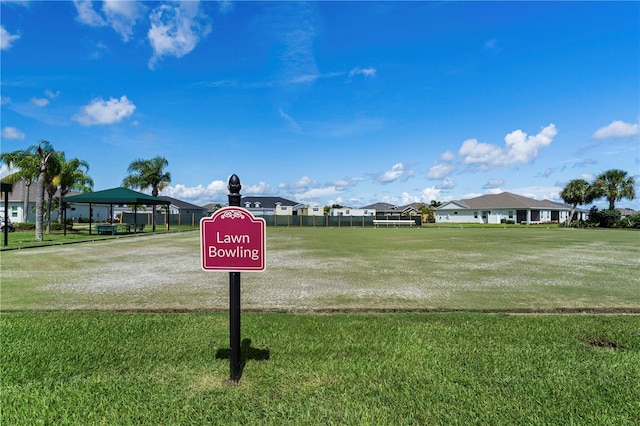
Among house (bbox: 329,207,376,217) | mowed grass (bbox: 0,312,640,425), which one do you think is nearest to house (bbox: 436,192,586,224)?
house (bbox: 329,207,376,217)

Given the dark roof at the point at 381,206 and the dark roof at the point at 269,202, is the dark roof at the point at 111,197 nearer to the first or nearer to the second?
the dark roof at the point at 269,202

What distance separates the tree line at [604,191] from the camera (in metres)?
44.5

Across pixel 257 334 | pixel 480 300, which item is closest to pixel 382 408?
pixel 257 334

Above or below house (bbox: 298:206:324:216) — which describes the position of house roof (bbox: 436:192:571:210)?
above

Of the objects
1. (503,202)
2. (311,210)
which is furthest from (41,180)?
(503,202)

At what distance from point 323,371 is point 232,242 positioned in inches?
55.6

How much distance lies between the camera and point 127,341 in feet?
12.5

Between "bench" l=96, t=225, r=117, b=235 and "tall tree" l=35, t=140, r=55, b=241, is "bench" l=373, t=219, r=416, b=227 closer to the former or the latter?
"bench" l=96, t=225, r=117, b=235

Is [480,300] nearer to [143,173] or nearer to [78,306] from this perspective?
[78,306]

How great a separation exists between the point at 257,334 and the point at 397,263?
7.11 meters

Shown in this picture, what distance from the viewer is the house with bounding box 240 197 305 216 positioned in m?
63.1

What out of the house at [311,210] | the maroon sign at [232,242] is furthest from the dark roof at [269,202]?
the maroon sign at [232,242]

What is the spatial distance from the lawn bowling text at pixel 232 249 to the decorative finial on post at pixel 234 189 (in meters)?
0.30

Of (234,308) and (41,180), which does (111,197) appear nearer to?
(41,180)
